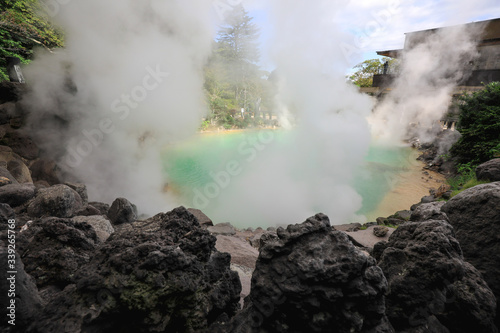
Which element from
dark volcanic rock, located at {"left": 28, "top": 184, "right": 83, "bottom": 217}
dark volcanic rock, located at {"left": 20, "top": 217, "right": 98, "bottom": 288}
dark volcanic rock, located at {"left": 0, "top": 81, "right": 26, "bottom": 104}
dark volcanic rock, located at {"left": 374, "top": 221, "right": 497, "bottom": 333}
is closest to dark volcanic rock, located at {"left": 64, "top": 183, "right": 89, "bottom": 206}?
dark volcanic rock, located at {"left": 28, "top": 184, "right": 83, "bottom": 217}

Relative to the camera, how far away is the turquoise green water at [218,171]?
8.62 m

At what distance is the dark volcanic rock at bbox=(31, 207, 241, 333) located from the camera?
135cm

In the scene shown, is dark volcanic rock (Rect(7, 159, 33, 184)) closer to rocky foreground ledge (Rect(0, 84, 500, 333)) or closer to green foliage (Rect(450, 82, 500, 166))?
rocky foreground ledge (Rect(0, 84, 500, 333))

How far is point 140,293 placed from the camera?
1.39m

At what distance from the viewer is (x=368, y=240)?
16.7ft

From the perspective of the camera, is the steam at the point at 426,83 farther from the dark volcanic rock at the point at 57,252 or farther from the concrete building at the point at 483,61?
the dark volcanic rock at the point at 57,252

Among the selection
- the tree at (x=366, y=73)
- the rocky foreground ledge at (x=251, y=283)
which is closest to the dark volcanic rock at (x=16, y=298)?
the rocky foreground ledge at (x=251, y=283)

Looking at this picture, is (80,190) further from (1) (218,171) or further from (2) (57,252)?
(1) (218,171)

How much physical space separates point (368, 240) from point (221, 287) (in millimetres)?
4429

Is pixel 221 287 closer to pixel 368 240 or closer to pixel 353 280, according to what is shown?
pixel 353 280

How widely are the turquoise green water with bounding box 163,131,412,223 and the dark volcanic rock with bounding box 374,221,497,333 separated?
6403mm

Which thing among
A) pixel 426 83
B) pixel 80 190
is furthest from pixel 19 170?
pixel 426 83

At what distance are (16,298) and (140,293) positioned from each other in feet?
2.66

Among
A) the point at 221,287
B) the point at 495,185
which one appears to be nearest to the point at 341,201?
the point at 495,185
